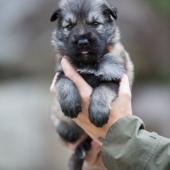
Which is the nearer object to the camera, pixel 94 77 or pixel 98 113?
pixel 98 113

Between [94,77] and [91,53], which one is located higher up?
[91,53]

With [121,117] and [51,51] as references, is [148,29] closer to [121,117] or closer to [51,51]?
[51,51]

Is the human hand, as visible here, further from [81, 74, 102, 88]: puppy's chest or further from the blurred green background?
the blurred green background

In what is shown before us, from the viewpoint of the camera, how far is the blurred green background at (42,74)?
8.64 meters

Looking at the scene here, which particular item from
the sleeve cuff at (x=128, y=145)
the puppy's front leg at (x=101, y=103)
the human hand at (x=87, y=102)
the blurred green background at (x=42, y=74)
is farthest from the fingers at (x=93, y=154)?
the blurred green background at (x=42, y=74)

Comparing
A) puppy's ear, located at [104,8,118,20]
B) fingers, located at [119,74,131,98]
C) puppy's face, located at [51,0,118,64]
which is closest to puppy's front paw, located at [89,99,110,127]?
fingers, located at [119,74,131,98]

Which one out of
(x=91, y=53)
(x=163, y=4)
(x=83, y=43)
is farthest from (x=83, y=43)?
(x=163, y=4)

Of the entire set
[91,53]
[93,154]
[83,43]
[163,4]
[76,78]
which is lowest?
[163,4]

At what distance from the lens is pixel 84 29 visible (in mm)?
3977

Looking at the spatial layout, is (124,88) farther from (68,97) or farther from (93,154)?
(93,154)

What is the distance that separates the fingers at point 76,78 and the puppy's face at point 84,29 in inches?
2.4

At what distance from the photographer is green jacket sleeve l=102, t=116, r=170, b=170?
3307 mm

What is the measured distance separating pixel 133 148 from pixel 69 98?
81 cm

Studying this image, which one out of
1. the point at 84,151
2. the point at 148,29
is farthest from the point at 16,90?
the point at 84,151
